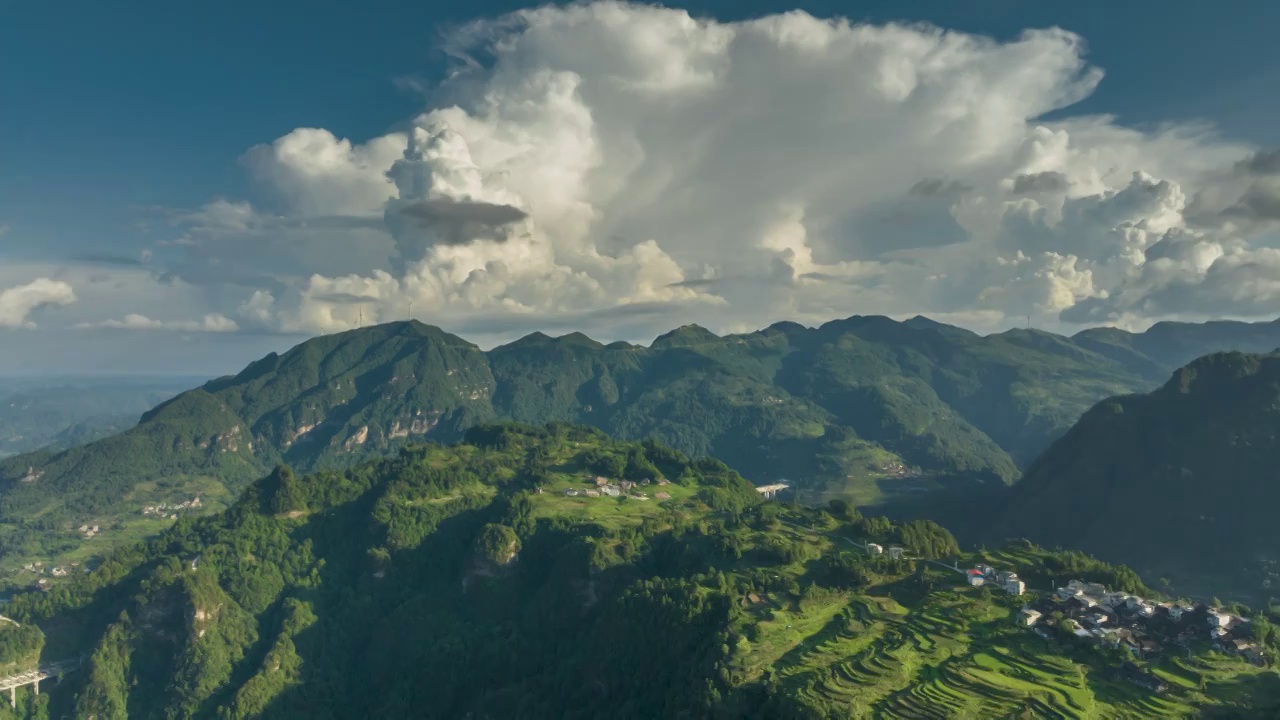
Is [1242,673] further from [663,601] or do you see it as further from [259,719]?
[259,719]

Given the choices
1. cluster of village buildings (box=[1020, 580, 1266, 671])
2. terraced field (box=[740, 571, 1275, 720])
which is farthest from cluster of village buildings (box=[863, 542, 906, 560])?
cluster of village buildings (box=[1020, 580, 1266, 671])

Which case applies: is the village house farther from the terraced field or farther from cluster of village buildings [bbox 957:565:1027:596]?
cluster of village buildings [bbox 957:565:1027:596]

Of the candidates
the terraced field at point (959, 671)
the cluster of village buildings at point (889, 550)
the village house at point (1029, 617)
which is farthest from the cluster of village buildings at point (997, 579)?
the cluster of village buildings at point (889, 550)

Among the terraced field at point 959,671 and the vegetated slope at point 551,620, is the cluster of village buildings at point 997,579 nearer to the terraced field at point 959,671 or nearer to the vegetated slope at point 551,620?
the vegetated slope at point 551,620

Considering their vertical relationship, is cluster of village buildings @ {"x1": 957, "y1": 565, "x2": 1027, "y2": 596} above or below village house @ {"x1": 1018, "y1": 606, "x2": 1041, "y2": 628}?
above

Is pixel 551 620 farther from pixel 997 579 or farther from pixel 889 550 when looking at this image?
pixel 997 579

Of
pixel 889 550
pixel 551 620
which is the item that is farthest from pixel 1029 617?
pixel 551 620
